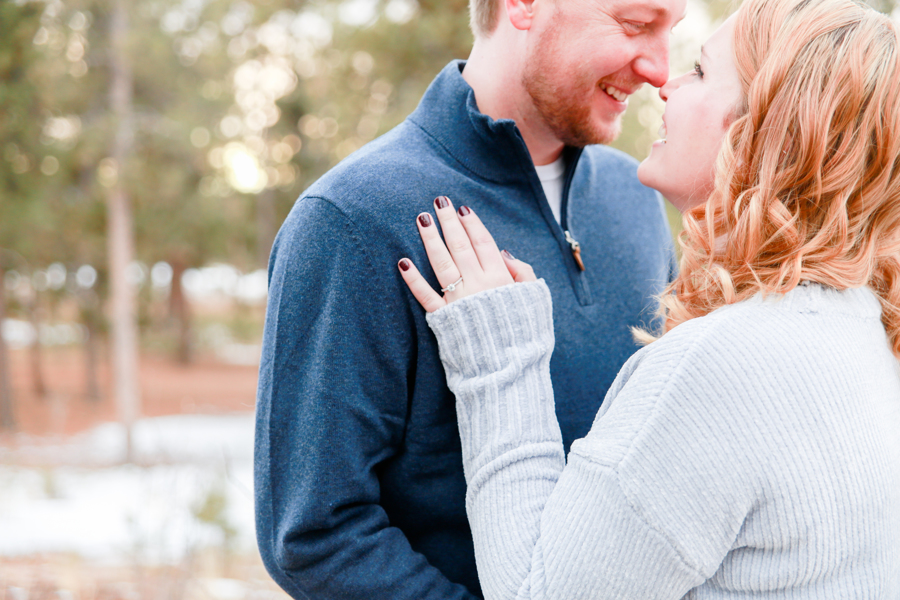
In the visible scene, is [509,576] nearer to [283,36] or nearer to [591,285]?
[591,285]

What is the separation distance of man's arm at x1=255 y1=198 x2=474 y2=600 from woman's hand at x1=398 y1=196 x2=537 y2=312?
0.05 meters

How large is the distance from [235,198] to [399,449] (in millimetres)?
16825

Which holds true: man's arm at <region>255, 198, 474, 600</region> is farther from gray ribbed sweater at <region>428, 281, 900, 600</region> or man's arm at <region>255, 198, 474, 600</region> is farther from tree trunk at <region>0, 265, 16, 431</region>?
tree trunk at <region>0, 265, 16, 431</region>

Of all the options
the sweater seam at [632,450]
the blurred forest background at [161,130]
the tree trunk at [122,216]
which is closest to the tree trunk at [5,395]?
the blurred forest background at [161,130]

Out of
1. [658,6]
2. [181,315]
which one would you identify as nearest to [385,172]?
[658,6]

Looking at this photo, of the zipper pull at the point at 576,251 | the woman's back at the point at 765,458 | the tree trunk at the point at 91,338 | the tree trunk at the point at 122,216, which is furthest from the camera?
the tree trunk at the point at 91,338

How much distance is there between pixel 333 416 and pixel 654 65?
1087mm

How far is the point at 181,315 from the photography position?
25266 mm

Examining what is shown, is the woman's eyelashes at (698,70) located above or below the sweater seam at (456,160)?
above

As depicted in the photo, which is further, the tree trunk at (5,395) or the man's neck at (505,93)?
the tree trunk at (5,395)

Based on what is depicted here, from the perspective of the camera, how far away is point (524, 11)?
159 centimetres

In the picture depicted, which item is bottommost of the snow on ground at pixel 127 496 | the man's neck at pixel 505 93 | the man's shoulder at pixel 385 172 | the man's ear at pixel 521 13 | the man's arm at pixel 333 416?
the snow on ground at pixel 127 496

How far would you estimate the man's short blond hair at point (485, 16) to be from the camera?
1705 mm

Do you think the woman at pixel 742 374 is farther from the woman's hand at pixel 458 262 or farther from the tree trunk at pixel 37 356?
the tree trunk at pixel 37 356
